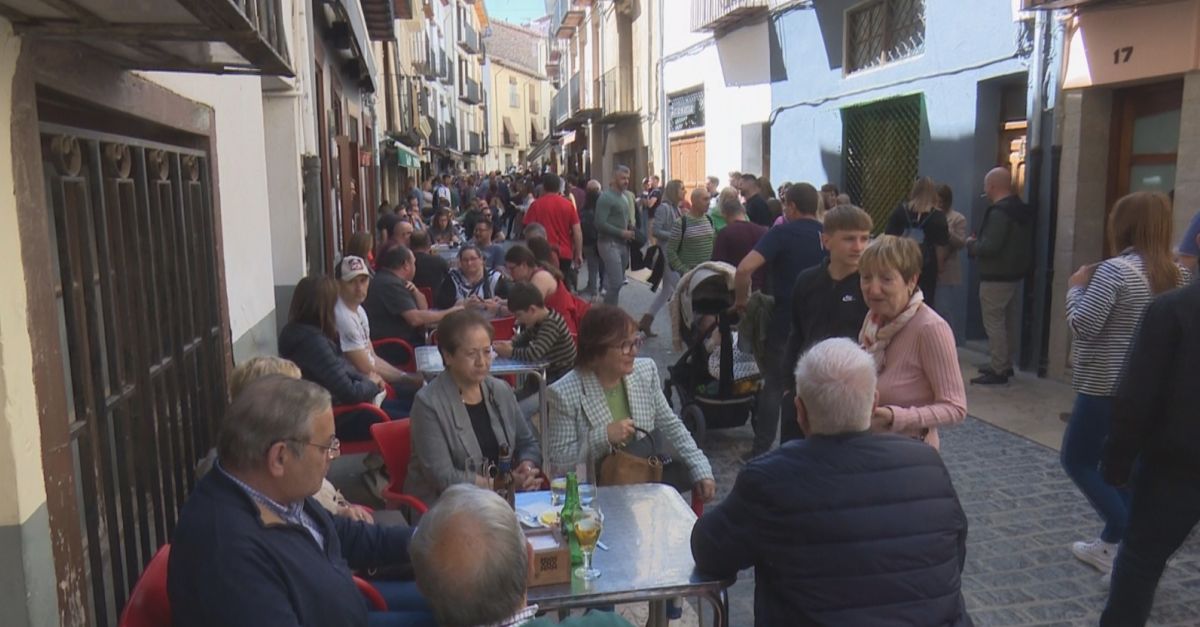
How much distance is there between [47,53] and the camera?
7.92 feet

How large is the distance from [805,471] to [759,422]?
3288mm

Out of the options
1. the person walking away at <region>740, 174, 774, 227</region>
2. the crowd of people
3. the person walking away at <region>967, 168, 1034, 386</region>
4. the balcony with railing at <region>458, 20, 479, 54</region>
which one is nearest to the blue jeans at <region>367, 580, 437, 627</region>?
the crowd of people

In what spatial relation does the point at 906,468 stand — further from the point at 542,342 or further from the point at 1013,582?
the point at 542,342

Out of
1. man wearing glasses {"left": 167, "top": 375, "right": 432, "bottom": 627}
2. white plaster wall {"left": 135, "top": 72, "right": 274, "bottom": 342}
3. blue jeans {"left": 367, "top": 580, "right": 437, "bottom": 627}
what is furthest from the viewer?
white plaster wall {"left": 135, "top": 72, "right": 274, "bottom": 342}

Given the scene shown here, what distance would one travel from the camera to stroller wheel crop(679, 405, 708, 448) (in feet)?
19.1

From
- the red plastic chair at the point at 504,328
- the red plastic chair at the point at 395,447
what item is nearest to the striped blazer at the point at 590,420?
the red plastic chair at the point at 395,447

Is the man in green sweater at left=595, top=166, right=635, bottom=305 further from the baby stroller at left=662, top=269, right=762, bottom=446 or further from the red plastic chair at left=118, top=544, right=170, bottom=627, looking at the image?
the red plastic chair at left=118, top=544, right=170, bottom=627

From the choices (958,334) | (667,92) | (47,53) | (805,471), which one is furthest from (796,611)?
(667,92)

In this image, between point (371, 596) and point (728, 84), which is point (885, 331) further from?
point (728, 84)

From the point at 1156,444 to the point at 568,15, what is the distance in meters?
29.0

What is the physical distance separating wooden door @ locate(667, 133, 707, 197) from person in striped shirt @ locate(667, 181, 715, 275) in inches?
287

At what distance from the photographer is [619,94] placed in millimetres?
21344

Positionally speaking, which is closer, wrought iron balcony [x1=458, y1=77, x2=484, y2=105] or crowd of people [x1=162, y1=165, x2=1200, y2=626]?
crowd of people [x1=162, y1=165, x2=1200, y2=626]

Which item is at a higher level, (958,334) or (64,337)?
(64,337)
